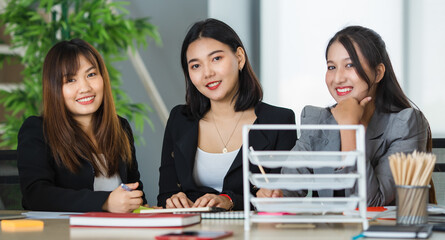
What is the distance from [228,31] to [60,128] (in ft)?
2.42

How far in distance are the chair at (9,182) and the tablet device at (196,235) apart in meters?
1.27

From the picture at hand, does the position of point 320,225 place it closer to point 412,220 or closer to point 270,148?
point 412,220

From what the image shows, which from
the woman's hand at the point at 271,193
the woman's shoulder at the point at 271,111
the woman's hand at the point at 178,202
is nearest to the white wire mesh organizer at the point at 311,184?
the woman's hand at the point at 271,193

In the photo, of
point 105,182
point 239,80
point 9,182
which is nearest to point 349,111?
point 239,80

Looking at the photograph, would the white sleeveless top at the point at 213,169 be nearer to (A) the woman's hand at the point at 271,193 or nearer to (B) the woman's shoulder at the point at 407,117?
(A) the woman's hand at the point at 271,193

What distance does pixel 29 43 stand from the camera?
3.99 m

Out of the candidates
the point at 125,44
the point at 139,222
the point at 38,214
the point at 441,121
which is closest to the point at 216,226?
the point at 139,222

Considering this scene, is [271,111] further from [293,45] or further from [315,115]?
[293,45]

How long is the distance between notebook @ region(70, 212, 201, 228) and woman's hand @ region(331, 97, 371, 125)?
65cm

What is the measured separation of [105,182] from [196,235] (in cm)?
112

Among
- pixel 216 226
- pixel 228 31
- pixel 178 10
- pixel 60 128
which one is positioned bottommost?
pixel 216 226

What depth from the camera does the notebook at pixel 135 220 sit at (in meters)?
1.33

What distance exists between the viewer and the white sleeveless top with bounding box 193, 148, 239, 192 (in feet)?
7.22

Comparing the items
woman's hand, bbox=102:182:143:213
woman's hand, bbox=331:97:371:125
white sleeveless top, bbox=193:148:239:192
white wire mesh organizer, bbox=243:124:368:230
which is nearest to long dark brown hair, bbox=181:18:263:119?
white sleeveless top, bbox=193:148:239:192
